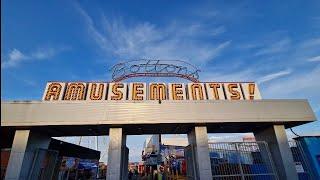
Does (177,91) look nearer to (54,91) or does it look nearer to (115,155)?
(115,155)

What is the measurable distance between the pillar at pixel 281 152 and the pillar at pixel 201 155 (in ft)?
15.2

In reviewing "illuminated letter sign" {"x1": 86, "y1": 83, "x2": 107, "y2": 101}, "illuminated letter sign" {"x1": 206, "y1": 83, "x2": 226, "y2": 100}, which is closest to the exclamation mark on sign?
"illuminated letter sign" {"x1": 206, "y1": 83, "x2": 226, "y2": 100}

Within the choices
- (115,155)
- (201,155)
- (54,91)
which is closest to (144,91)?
(115,155)

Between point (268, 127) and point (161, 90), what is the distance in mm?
7859

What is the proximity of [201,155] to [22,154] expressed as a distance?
1032 centimetres

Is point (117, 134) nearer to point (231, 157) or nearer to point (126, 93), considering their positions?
point (126, 93)

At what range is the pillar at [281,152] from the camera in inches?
533

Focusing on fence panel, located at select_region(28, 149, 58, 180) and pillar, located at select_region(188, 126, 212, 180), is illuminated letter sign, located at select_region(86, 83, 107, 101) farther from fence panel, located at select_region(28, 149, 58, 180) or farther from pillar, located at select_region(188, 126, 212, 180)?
pillar, located at select_region(188, 126, 212, 180)

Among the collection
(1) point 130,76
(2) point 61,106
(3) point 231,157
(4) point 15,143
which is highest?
(1) point 130,76

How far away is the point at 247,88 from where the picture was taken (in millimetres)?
17422

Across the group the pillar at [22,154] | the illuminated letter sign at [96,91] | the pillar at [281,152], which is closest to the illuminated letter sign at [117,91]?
the illuminated letter sign at [96,91]

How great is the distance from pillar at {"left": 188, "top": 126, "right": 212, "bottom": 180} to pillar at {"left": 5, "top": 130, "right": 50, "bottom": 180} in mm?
9993

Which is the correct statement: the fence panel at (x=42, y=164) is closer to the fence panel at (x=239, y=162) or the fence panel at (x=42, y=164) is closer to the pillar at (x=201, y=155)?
the pillar at (x=201, y=155)

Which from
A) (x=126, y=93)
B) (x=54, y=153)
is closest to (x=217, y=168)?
(x=126, y=93)
